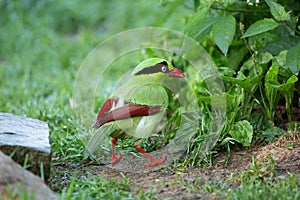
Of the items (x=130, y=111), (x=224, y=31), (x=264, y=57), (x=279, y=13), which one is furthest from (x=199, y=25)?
(x=130, y=111)

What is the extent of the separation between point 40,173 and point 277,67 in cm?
167

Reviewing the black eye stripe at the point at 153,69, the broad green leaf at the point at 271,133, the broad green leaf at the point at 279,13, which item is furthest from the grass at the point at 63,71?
the broad green leaf at the point at 279,13

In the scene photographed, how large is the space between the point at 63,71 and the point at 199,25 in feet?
9.17

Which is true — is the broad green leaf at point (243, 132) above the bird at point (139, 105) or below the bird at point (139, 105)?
below

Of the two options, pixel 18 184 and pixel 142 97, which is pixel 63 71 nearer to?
pixel 142 97

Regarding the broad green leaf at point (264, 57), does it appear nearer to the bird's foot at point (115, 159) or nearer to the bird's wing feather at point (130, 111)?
the bird's wing feather at point (130, 111)

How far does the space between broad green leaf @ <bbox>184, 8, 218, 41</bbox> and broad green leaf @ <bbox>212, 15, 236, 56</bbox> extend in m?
0.13

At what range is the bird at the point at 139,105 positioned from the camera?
3486 mm

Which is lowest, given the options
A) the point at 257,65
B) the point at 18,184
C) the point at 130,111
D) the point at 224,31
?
the point at 18,184

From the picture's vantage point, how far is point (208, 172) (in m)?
3.54

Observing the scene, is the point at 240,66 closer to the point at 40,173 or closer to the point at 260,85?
the point at 260,85

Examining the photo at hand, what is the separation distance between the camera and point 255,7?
13.5 feet

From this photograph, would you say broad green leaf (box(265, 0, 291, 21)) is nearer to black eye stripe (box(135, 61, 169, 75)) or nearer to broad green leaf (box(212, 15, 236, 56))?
broad green leaf (box(212, 15, 236, 56))

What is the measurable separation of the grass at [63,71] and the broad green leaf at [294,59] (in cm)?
75
